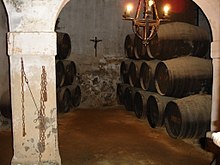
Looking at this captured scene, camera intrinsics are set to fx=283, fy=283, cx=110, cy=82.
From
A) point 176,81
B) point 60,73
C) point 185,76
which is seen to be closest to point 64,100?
point 60,73

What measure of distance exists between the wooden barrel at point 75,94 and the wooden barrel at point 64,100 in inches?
9.1

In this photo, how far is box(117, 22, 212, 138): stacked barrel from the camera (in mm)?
5047

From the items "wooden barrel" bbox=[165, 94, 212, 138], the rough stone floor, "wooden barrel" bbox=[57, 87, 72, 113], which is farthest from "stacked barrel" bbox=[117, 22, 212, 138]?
"wooden barrel" bbox=[57, 87, 72, 113]

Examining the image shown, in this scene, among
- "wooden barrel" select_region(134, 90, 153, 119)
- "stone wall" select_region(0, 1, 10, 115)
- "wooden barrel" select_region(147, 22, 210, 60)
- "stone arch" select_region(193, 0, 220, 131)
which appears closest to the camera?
"stone arch" select_region(193, 0, 220, 131)

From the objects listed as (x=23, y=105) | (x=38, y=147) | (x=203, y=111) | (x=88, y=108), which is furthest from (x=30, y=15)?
(x=88, y=108)

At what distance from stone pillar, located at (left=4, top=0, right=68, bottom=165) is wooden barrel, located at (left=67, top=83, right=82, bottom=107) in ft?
15.2

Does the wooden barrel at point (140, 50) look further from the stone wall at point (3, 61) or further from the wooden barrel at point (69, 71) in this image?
the stone wall at point (3, 61)

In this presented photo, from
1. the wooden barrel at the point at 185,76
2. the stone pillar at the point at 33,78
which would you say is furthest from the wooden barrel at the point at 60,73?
the stone pillar at the point at 33,78

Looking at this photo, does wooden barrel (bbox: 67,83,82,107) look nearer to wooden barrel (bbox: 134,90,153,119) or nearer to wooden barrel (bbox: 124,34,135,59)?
wooden barrel (bbox: 124,34,135,59)

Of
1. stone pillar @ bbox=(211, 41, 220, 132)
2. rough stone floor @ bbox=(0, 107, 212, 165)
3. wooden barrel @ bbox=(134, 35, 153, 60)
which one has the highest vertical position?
wooden barrel @ bbox=(134, 35, 153, 60)

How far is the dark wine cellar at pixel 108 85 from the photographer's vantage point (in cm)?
347

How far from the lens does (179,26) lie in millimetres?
6270

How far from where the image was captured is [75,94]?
8641 millimetres

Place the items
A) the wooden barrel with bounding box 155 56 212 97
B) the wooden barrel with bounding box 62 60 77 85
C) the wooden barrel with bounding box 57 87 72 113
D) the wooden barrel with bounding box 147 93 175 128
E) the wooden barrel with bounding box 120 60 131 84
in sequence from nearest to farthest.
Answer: the wooden barrel with bounding box 155 56 212 97 → the wooden barrel with bounding box 147 93 175 128 → the wooden barrel with bounding box 57 87 72 113 → the wooden barrel with bounding box 62 60 77 85 → the wooden barrel with bounding box 120 60 131 84
